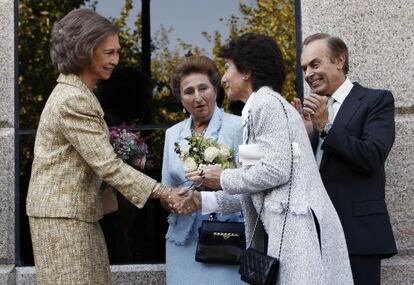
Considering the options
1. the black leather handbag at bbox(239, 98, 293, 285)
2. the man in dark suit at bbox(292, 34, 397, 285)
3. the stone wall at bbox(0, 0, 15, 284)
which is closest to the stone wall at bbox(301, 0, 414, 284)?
the man in dark suit at bbox(292, 34, 397, 285)

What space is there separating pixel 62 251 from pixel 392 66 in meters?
2.37

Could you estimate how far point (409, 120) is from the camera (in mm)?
5496

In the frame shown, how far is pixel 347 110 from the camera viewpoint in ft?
14.8

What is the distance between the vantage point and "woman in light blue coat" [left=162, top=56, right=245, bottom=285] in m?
4.82

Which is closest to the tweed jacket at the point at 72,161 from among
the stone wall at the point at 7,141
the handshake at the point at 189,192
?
the handshake at the point at 189,192

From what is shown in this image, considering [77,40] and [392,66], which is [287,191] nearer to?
[77,40]

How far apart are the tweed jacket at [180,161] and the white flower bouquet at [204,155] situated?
0.96 ft

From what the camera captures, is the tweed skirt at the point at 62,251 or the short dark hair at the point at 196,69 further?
the short dark hair at the point at 196,69

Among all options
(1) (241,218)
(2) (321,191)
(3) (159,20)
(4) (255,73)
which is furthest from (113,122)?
(2) (321,191)

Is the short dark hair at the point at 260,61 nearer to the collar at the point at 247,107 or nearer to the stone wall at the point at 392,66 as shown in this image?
the collar at the point at 247,107

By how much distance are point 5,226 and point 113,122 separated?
92 cm

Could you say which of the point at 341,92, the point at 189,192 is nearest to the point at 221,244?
the point at 189,192


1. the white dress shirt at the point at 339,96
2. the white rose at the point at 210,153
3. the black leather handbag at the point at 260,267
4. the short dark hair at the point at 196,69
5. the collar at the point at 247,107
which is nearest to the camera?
the black leather handbag at the point at 260,267

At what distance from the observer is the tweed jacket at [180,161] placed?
486cm
